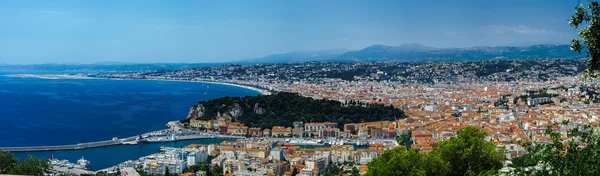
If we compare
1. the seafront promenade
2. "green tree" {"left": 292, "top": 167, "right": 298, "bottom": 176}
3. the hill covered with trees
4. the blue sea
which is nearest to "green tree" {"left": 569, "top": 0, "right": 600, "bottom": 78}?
"green tree" {"left": 292, "top": 167, "right": 298, "bottom": 176}

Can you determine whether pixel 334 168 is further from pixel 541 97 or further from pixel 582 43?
pixel 541 97

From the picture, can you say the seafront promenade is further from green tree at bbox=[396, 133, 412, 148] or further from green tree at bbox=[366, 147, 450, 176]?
green tree at bbox=[366, 147, 450, 176]

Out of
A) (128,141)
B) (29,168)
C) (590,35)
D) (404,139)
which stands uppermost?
(590,35)

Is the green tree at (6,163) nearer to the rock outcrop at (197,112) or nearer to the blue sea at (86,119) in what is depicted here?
the blue sea at (86,119)

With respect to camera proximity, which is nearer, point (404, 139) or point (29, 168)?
point (29, 168)

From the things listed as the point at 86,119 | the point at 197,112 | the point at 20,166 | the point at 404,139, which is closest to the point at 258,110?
the point at 197,112

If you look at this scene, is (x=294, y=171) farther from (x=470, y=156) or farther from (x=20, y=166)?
(x=470, y=156)

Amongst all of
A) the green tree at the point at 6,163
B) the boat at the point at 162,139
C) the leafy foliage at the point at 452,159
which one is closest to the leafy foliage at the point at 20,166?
the green tree at the point at 6,163
